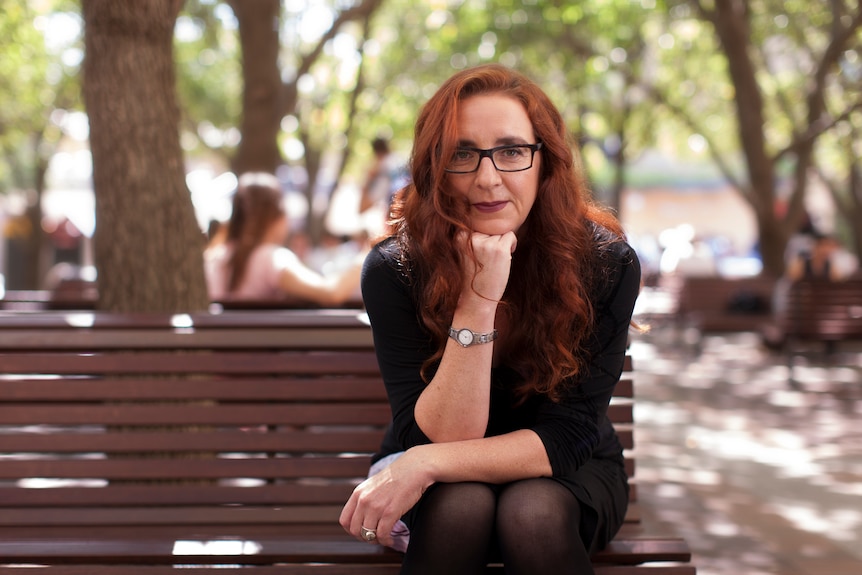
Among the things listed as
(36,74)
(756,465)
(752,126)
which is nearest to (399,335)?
(756,465)

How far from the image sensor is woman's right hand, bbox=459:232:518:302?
277 centimetres

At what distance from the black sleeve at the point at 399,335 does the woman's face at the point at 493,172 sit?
26 cm

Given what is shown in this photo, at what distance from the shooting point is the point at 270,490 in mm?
3414

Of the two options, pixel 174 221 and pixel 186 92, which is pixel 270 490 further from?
pixel 186 92

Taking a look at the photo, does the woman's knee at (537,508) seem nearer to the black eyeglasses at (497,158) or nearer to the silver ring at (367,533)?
the silver ring at (367,533)

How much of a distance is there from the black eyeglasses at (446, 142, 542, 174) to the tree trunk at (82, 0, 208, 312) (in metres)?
1.69

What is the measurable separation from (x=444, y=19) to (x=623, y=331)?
55.6 feet

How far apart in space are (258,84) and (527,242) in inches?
269

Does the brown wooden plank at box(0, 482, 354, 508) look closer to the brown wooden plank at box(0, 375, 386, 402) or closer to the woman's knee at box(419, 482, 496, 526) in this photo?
the brown wooden plank at box(0, 375, 386, 402)

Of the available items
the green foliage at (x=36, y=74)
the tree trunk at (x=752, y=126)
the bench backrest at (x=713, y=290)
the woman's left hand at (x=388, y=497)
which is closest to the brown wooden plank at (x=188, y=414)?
the woman's left hand at (x=388, y=497)

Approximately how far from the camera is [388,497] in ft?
8.83

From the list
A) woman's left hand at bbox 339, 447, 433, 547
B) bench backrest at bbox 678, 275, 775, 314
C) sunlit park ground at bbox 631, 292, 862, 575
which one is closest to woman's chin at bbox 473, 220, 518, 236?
woman's left hand at bbox 339, 447, 433, 547

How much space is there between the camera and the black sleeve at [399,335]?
9.53ft

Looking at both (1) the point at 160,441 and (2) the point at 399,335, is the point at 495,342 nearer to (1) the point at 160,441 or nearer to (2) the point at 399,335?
(2) the point at 399,335
